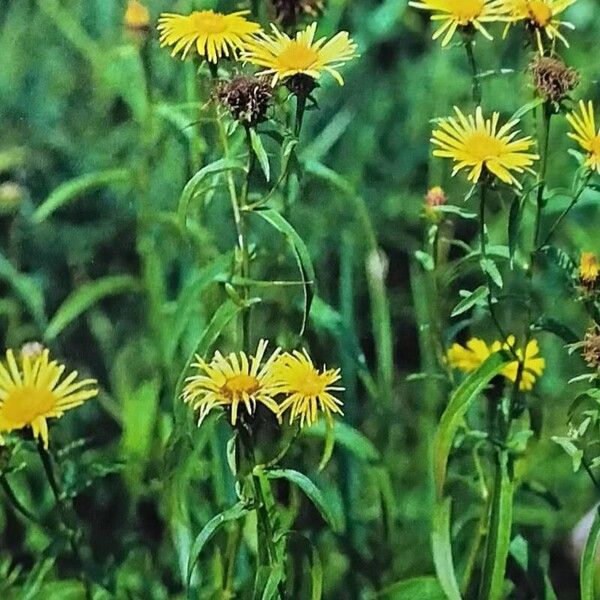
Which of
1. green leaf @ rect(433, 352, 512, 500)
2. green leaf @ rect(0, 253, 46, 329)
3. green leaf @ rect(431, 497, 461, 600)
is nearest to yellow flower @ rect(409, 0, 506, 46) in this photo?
green leaf @ rect(433, 352, 512, 500)

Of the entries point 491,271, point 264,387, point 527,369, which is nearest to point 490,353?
point 527,369

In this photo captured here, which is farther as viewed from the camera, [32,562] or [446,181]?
[446,181]

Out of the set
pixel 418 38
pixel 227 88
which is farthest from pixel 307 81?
pixel 418 38

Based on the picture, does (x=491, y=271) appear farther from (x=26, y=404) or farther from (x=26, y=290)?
(x=26, y=290)

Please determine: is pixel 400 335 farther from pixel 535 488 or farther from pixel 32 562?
pixel 32 562

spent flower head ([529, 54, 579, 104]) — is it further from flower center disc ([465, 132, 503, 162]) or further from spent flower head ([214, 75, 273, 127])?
spent flower head ([214, 75, 273, 127])

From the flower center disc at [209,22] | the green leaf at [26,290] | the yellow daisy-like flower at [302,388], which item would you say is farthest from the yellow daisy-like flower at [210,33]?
the green leaf at [26,290]
